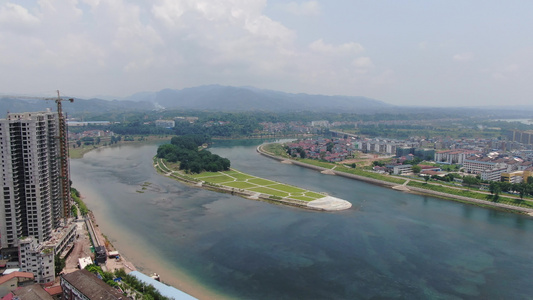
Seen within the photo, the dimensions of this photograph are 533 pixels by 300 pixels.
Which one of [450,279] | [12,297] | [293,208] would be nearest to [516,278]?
[450,279]

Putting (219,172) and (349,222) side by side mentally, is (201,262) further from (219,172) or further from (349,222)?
(219,172)

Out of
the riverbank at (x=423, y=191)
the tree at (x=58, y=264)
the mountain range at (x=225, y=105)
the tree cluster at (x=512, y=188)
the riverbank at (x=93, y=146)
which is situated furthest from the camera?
the mountain range at (x=225, y=105)

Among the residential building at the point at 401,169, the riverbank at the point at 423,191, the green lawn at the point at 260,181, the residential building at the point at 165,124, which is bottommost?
the riverbank at the point at 423,191

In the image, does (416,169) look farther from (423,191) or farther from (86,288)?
(86,288)

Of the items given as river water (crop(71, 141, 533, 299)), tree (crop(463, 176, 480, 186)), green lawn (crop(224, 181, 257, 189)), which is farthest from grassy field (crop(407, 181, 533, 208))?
green lawn (crop(224, 181, 257, 189))

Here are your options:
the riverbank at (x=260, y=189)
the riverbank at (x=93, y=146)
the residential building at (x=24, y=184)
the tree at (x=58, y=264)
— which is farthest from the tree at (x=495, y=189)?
the riverbank at (x=93, y=146)

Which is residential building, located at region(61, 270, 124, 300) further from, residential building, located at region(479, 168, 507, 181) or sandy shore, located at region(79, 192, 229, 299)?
residential building, located at region(479, 168, 507, 181)

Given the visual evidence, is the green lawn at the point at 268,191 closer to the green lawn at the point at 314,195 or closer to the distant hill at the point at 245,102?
the green lawn at the point at 314,195

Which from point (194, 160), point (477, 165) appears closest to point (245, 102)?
point (194, 160)
